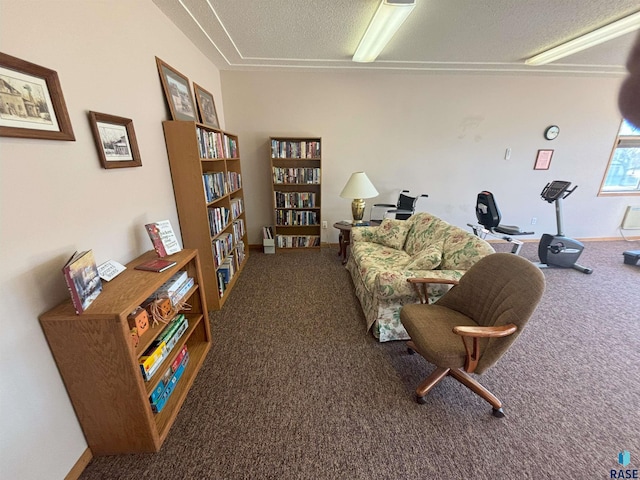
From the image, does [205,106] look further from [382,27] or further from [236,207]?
[382,27]

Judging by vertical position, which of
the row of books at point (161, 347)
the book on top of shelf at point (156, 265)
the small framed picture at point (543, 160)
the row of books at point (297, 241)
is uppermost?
the small framed picture at point (543, 160)

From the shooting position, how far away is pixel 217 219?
2508mm

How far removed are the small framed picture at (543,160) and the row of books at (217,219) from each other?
4689 mm

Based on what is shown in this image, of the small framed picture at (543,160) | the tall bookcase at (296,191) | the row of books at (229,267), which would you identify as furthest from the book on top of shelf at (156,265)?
the small framed picture at (543,160)

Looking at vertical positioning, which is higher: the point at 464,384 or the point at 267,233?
the point at 267,233

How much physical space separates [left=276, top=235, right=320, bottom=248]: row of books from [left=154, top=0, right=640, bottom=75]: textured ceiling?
2.31m

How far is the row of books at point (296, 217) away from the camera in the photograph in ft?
12.4

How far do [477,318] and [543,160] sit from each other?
12.7ft

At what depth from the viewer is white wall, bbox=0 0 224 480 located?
92 centimetres

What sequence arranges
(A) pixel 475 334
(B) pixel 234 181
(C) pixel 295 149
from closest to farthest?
(A) pixel 475 334 → (B) pixel 234 181 → (C) pixel 295 149

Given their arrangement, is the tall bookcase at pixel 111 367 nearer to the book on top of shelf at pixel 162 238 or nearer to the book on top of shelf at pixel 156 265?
the book on top of shelf at pixel 156 265

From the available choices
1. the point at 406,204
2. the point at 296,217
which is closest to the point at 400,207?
the point at 406,204

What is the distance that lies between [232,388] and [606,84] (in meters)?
6.04

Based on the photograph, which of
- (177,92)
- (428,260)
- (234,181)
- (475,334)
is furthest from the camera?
(234,181)
